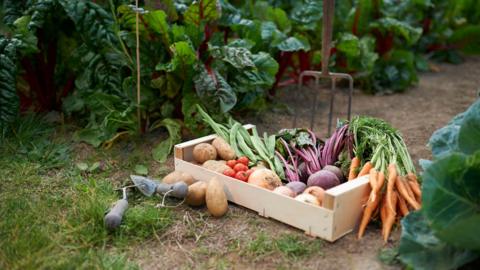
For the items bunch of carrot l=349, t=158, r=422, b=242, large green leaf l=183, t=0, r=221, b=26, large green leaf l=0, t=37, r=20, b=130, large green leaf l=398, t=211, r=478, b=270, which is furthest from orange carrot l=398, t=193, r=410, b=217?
large green leaf l=0, t=37, r=20, b=130

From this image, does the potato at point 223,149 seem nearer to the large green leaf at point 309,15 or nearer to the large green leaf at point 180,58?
the large green leaf at point 180,58

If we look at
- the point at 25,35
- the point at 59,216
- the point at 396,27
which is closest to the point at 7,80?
the point at 25,35

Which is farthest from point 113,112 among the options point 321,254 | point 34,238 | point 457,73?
point 457,73

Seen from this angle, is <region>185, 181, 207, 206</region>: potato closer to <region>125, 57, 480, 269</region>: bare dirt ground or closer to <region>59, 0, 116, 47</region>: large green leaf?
<region>125, 57, 480, 269</region>: bare dirt ground

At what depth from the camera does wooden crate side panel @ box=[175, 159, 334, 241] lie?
2.76 meters

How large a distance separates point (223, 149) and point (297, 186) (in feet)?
2.13

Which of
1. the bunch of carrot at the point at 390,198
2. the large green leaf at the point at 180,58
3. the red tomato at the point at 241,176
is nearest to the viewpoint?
the bunch of carrot at the point at 390,198

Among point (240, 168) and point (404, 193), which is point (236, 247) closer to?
point (240, 168)

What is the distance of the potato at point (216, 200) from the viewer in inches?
119

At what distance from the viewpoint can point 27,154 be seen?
3865mm

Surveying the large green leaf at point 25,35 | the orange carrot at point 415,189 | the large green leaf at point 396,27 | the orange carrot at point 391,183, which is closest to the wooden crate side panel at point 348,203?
the orange carrot at point 391,183

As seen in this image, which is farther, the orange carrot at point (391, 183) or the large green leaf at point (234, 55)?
the large green leaf at point (234, 55)

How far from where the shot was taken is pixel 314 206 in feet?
9.11

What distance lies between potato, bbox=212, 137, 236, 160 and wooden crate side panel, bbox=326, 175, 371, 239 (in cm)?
91
